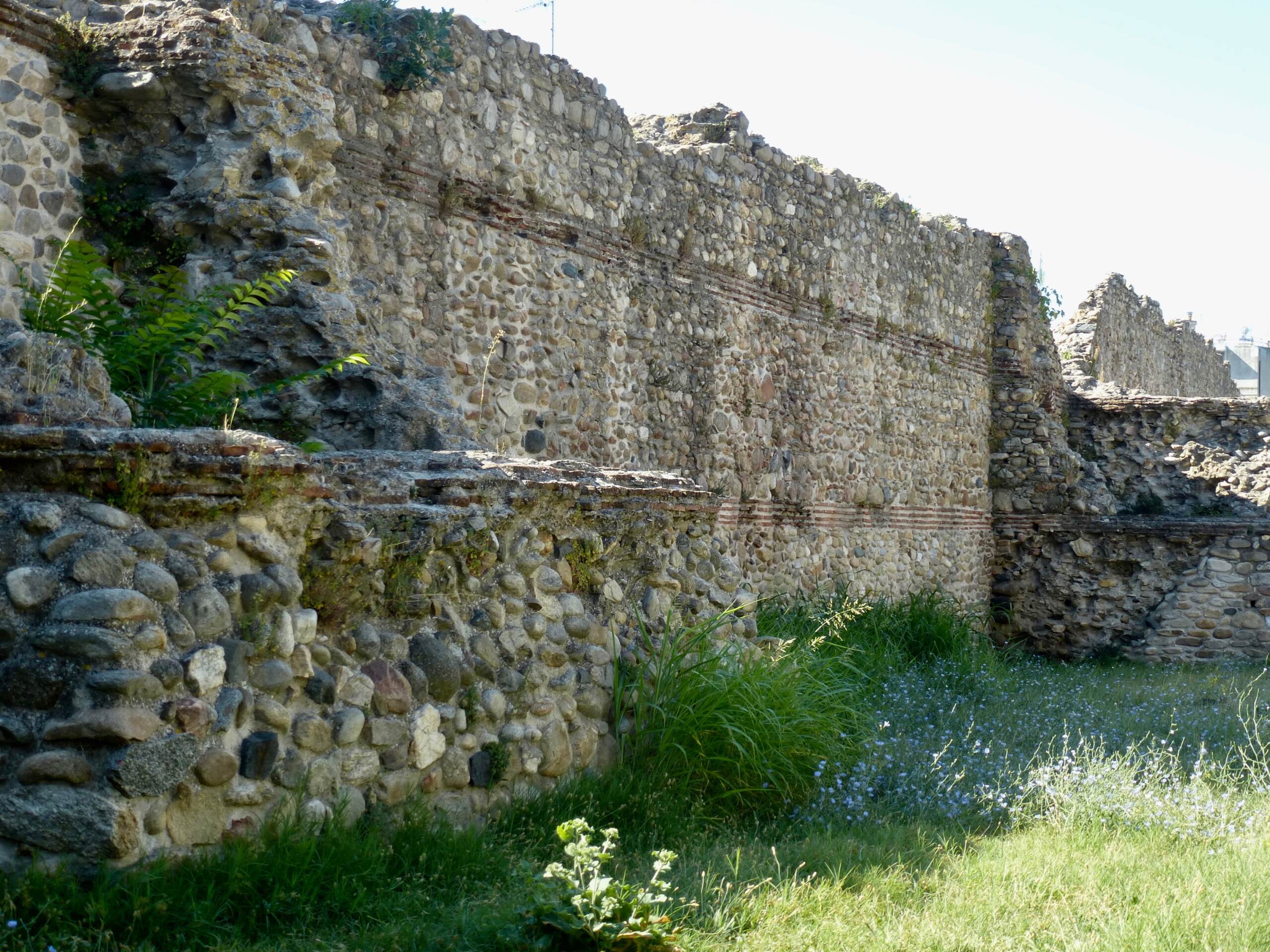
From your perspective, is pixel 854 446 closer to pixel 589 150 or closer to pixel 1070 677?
pixel 1070 677

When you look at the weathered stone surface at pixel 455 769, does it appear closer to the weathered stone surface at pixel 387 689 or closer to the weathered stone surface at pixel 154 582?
the weathered stone surface at pixel 387 689

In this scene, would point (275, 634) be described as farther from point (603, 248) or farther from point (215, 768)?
point (603, 248)

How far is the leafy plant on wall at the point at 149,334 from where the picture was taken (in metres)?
5.03

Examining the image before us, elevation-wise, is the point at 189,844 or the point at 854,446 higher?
the point at 854,446

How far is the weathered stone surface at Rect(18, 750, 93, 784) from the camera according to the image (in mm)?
3100

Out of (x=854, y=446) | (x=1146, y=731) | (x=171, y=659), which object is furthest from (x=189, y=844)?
(x=854, y=446)

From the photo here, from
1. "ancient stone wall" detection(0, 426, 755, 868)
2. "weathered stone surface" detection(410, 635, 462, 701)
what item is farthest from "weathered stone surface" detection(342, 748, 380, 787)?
"weathered stone surface" detection(410, 635, 462, 701)

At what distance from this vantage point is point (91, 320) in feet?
17.4

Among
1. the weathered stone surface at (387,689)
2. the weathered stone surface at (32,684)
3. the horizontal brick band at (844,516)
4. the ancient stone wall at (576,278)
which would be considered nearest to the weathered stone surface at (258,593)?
the weathered stone surface at (387,689)

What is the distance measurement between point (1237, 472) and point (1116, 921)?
1122 cm

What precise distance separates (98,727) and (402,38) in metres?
5.65

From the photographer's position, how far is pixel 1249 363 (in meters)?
44.0

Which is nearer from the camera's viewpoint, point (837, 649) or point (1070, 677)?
point (837, 649)

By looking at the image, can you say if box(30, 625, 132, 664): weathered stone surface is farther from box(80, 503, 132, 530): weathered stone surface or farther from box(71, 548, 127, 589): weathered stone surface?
box(80, 503, 132, 530): weathered stone surface
